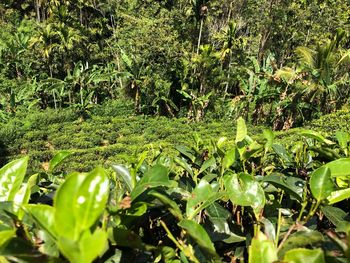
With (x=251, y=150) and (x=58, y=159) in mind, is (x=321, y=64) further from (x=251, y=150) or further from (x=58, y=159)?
(x=58, y=159)

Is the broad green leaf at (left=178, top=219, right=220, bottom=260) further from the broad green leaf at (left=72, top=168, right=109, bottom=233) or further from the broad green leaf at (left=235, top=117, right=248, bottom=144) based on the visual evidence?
the broad green leaf at (left=235, top=117, right=248, bottom=144)

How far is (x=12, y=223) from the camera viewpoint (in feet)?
1.89

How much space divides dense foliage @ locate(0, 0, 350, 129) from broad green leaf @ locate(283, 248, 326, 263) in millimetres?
10223

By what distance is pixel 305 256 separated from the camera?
0.47 meters

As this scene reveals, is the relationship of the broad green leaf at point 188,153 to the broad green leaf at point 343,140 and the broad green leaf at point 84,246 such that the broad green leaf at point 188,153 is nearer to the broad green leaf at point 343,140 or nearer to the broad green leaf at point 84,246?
the broad green leaf at point 343,140

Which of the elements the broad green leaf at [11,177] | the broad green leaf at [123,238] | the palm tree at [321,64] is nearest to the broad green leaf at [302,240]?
the broad green leaf at [123,238]

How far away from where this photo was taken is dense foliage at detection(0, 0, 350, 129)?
11.5 metres

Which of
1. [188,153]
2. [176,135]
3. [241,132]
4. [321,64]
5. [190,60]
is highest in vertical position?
[241,132]

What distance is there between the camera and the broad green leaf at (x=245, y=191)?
711 mm

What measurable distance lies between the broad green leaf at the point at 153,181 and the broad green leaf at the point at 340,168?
318 mm

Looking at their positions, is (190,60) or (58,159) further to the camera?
(190,60)

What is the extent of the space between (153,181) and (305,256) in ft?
0.87

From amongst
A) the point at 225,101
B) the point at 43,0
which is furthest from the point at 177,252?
the point at 43,0

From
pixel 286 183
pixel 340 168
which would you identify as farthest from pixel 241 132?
pixel 340 168
